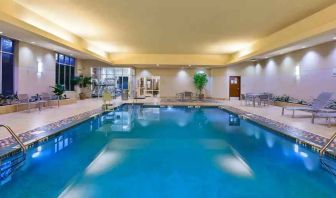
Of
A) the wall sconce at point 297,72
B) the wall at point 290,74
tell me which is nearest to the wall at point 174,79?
the wall at point 290,74

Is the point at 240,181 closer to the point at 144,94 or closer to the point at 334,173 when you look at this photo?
the point at 334,173

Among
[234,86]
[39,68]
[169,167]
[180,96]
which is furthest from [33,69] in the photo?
[234,86]

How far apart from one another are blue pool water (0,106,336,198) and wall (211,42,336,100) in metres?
5.86

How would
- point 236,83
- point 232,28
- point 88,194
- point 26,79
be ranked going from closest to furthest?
point 88,194
point 232,28
point 26,79
point 236,83

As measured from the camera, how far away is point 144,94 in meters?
23.9

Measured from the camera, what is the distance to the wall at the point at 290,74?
11.3 metres

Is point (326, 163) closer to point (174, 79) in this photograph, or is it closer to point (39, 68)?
point (39, 68)

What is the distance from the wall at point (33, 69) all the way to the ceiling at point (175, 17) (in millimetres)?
2251

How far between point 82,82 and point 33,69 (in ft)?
19.1

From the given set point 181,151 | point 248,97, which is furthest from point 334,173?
point 248,97

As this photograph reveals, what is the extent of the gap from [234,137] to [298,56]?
8384 millimetres

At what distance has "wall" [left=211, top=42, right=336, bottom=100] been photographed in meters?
11.3

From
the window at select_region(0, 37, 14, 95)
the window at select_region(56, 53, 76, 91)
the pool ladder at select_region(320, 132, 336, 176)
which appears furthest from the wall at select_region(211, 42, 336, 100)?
the window at select_region(0, 37, 14, 95)

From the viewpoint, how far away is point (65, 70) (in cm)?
1686
